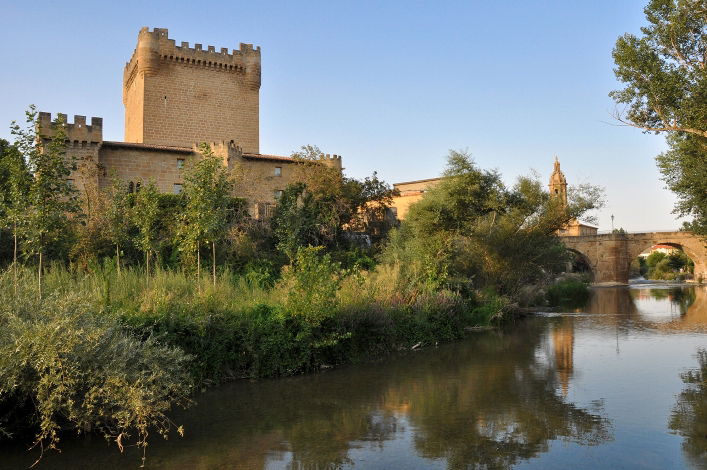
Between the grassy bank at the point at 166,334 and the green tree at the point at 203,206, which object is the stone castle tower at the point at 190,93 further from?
the grassy bank at the point at 166,334

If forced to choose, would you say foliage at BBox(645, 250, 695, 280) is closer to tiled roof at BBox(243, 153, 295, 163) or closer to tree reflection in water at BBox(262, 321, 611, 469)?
tiled roof at BBox(243, 153, 295, 163)

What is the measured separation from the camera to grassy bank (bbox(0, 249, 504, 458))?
7238 mm

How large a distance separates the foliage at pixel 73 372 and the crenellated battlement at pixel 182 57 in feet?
116

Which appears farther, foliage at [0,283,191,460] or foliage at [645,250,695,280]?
foliage at [645,250,695,280]

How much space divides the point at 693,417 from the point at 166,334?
325 inches

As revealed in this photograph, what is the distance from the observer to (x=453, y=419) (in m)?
9.17

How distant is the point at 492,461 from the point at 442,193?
70.9ft

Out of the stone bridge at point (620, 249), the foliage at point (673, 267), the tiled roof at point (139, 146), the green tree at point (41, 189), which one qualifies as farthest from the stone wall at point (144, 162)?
the foliage at point (673, 267)

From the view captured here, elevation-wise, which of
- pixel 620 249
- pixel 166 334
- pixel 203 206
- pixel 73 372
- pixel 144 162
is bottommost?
pixel 73 372

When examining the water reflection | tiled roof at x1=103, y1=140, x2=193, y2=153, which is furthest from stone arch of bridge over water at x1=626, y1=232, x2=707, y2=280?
tiled roof at x1=103, y1=140, x2=193, y2=153

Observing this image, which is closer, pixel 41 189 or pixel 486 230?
pixel 41 189

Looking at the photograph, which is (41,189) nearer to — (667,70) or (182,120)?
(667,70)

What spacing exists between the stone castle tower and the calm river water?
3068 cm

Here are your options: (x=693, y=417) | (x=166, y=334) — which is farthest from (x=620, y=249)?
(x=166, y=334)
